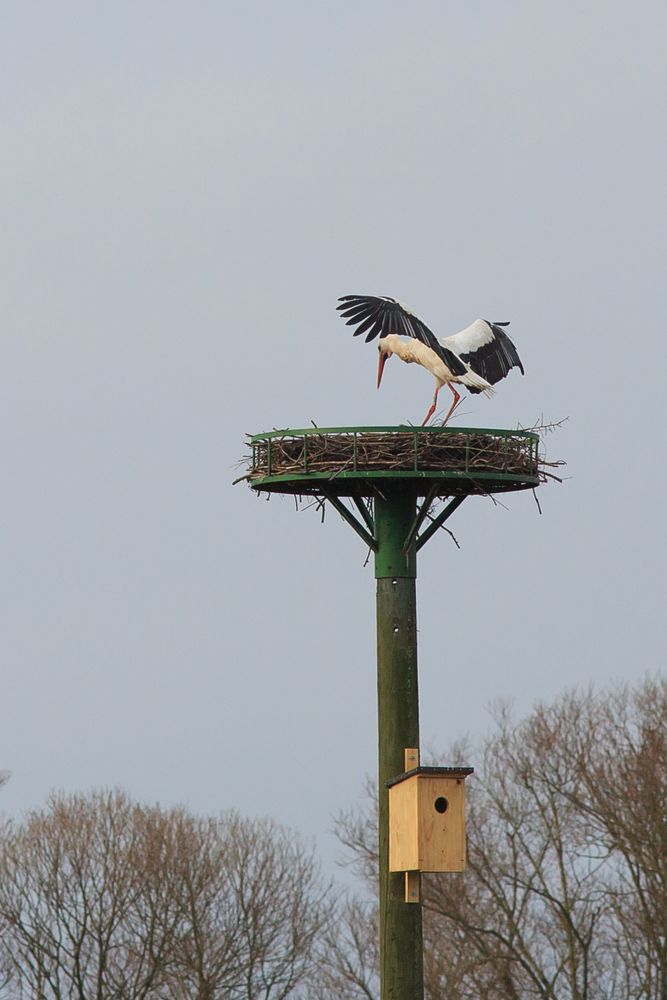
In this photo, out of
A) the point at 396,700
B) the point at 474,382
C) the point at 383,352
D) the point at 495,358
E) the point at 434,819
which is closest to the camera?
the point at 434,819

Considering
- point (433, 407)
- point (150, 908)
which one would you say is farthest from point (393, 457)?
point (150, 908)

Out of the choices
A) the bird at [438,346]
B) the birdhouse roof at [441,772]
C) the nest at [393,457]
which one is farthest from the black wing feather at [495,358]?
the birdhouse roof at [441,772]

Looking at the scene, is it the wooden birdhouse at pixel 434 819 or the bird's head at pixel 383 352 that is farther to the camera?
the bird's head at pixel 383 352

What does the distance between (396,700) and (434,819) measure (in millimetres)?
1338

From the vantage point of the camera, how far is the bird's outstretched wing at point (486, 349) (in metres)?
18.4

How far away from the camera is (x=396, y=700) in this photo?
1698 cm

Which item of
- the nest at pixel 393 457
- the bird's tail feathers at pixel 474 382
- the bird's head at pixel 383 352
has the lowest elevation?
the nest at pixel 393 457

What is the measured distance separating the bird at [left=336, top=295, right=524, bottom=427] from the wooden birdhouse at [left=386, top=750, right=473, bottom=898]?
291cm

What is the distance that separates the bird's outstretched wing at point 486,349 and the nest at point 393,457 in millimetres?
1665

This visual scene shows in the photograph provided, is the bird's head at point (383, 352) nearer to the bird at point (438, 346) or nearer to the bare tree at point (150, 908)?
the bird at point (438, 346)

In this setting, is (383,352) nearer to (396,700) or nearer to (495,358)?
(495,358)

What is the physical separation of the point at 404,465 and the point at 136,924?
2540 cm

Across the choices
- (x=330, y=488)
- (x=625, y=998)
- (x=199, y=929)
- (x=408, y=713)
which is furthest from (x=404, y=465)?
(x=199, y=929)

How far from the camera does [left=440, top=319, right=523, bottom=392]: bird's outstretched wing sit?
18.4 meters
